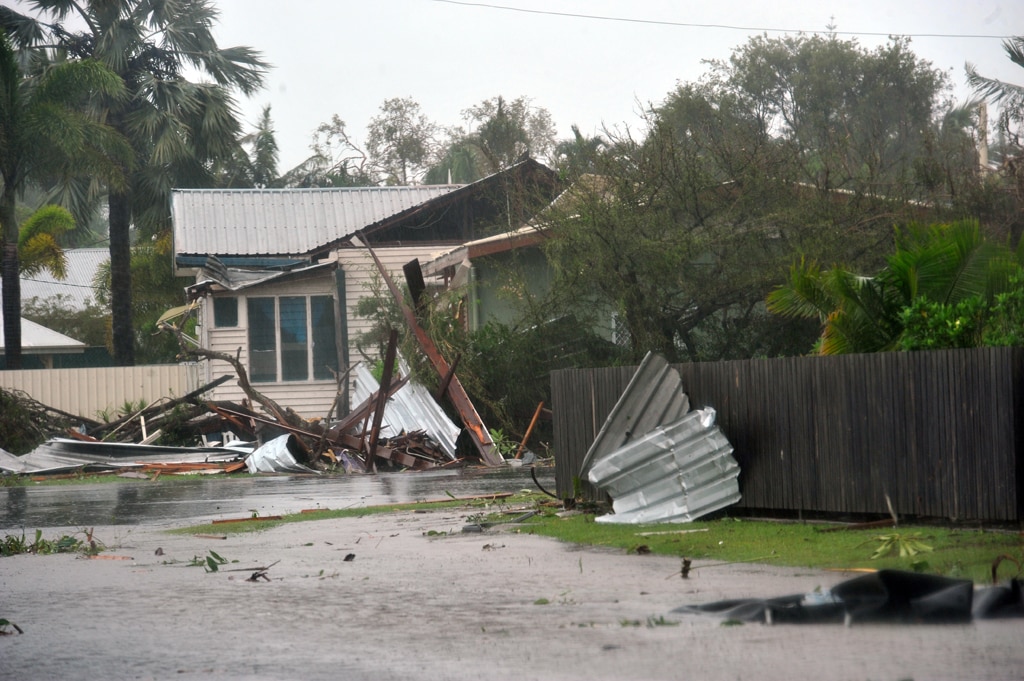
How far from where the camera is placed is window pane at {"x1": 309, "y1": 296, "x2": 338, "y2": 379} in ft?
91.4

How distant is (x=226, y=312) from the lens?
2761 centimetres

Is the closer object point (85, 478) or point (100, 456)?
point (85, 478)

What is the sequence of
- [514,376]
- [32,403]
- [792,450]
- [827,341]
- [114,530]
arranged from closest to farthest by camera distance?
[792,450]
[827,341]
[114,530]
[514,376]
[32,403]

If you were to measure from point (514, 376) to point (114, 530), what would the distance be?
32.0 ft

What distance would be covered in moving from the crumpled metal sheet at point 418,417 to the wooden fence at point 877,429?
981 centimetres

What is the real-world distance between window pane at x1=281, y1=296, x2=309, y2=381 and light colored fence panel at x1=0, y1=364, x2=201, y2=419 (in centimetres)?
219

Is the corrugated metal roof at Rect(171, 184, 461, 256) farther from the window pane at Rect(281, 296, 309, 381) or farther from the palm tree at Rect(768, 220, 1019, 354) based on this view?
the palm tree at Rect(768, 220, 1019, 354)

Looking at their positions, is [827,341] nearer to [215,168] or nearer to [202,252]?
[202,252]

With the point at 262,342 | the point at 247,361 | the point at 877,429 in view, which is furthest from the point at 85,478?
the point at 877,429

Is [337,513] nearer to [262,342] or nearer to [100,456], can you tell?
[100,456]

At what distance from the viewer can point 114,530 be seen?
11500 millimetres

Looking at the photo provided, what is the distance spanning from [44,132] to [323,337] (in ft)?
25.5

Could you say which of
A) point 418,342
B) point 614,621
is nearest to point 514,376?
point 418,342

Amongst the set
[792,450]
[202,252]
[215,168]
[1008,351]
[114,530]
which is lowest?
[114,530]
